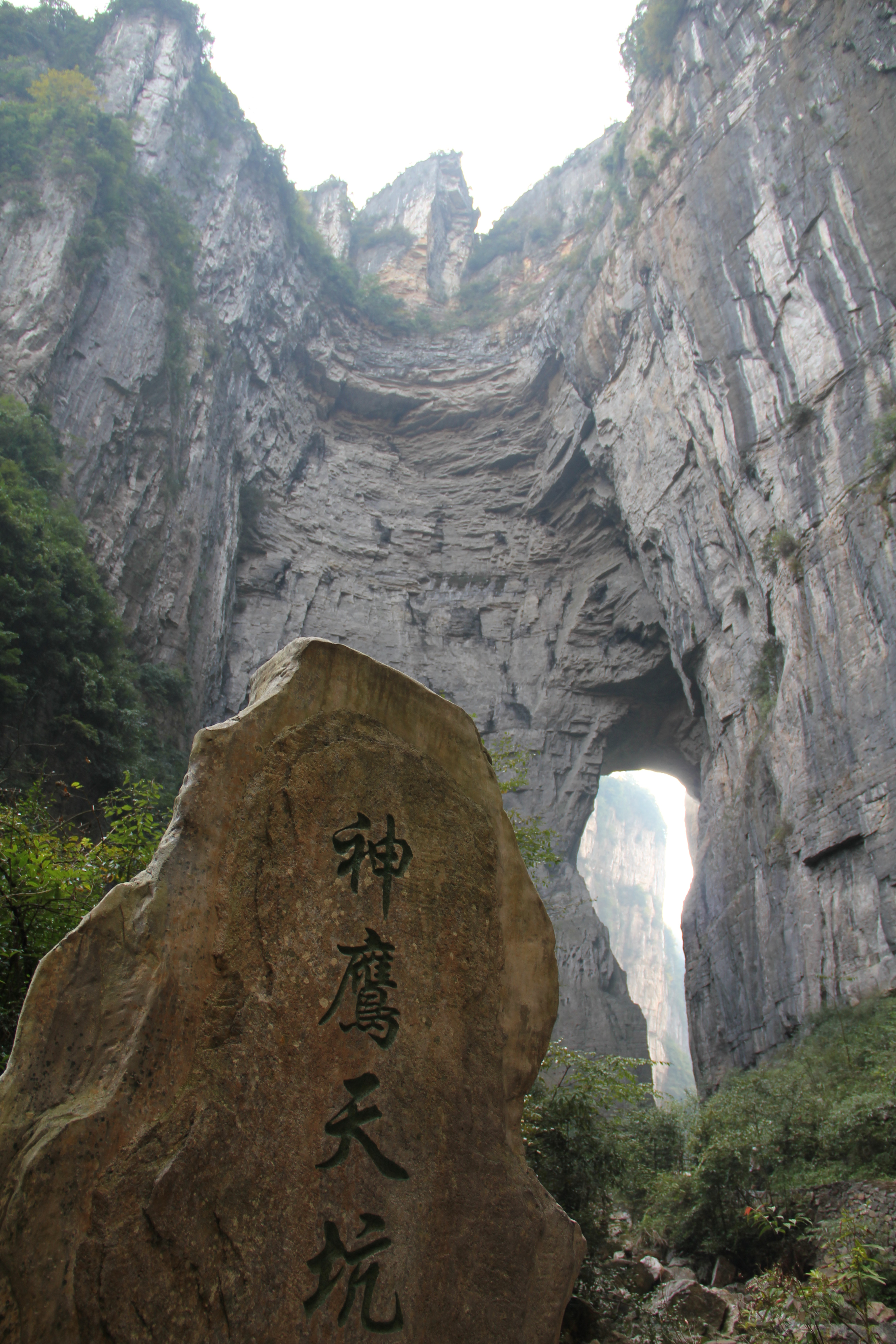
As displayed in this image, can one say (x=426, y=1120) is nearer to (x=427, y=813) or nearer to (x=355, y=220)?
(x=427, y=813)

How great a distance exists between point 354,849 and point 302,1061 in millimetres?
714

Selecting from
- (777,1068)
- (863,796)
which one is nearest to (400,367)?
(863,796)

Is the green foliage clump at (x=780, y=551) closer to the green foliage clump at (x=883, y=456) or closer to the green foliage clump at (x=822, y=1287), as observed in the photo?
the green foliage clump at (x=883, y=456)

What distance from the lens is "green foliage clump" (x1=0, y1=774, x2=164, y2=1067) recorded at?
3.46 meters

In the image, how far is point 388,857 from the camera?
290 centimetres

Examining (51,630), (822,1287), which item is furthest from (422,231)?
(822,1287)

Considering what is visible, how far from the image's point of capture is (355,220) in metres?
25.1

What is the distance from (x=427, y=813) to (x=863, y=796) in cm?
805

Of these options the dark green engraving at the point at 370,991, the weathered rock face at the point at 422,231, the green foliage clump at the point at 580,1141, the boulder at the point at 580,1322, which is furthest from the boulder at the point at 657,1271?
the weathered rock face at the point at 422,231

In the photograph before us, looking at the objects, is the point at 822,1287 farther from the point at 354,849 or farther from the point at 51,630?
the point at 51,630

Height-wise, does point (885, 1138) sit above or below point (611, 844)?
below

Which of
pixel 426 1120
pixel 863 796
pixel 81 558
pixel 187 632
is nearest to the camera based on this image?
pixel 426 1120

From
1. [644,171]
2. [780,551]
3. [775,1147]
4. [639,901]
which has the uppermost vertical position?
[644,171]

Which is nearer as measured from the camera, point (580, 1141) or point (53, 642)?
point (580, 1141)
